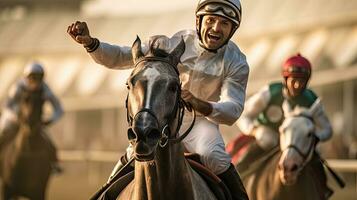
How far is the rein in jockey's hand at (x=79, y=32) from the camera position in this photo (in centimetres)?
600

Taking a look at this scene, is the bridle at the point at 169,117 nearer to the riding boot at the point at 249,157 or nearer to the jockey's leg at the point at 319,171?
the jockey's leg at the point at 319,171

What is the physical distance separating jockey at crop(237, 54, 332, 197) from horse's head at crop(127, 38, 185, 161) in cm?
375

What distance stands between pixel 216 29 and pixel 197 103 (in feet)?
2.79

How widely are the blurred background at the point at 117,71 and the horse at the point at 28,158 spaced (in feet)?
10.7

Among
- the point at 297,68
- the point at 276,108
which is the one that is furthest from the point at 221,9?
the point at 276,108

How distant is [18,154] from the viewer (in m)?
12.6

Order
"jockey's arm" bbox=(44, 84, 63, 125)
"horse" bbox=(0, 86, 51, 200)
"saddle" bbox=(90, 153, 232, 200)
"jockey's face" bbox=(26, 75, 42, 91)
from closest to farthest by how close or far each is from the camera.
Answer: "saddle" bbox=(90, 153, 232, 200)
"horse" bbox=(0, 86, 51, 200)
"jockey's face" bbox=(26, 75, 42, 91)
"jockey's arm" bbox=(44, 84, 63, 125)

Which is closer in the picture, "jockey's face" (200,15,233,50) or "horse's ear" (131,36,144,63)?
"horse's ear" (131,36,144,63)

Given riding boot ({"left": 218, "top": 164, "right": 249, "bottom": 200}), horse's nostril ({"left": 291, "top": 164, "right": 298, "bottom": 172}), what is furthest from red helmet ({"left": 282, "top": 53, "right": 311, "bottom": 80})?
riding boot ({"left": 218, "top": 164, "right": 249, "bottom": 200})

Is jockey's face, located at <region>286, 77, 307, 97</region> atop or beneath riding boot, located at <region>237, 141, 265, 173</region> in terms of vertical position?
atop

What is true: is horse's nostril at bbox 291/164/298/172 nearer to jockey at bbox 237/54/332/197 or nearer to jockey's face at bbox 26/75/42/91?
jockey at bbox 237/54/332/197

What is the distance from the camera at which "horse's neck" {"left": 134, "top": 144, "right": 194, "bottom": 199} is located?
18.4 feet

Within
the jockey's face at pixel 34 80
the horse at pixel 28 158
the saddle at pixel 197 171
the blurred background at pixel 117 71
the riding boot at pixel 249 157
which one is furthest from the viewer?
the blurred background at pixel 117 71

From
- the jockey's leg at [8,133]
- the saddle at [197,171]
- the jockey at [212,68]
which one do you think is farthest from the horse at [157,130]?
the jockey's leg at [8,133]
